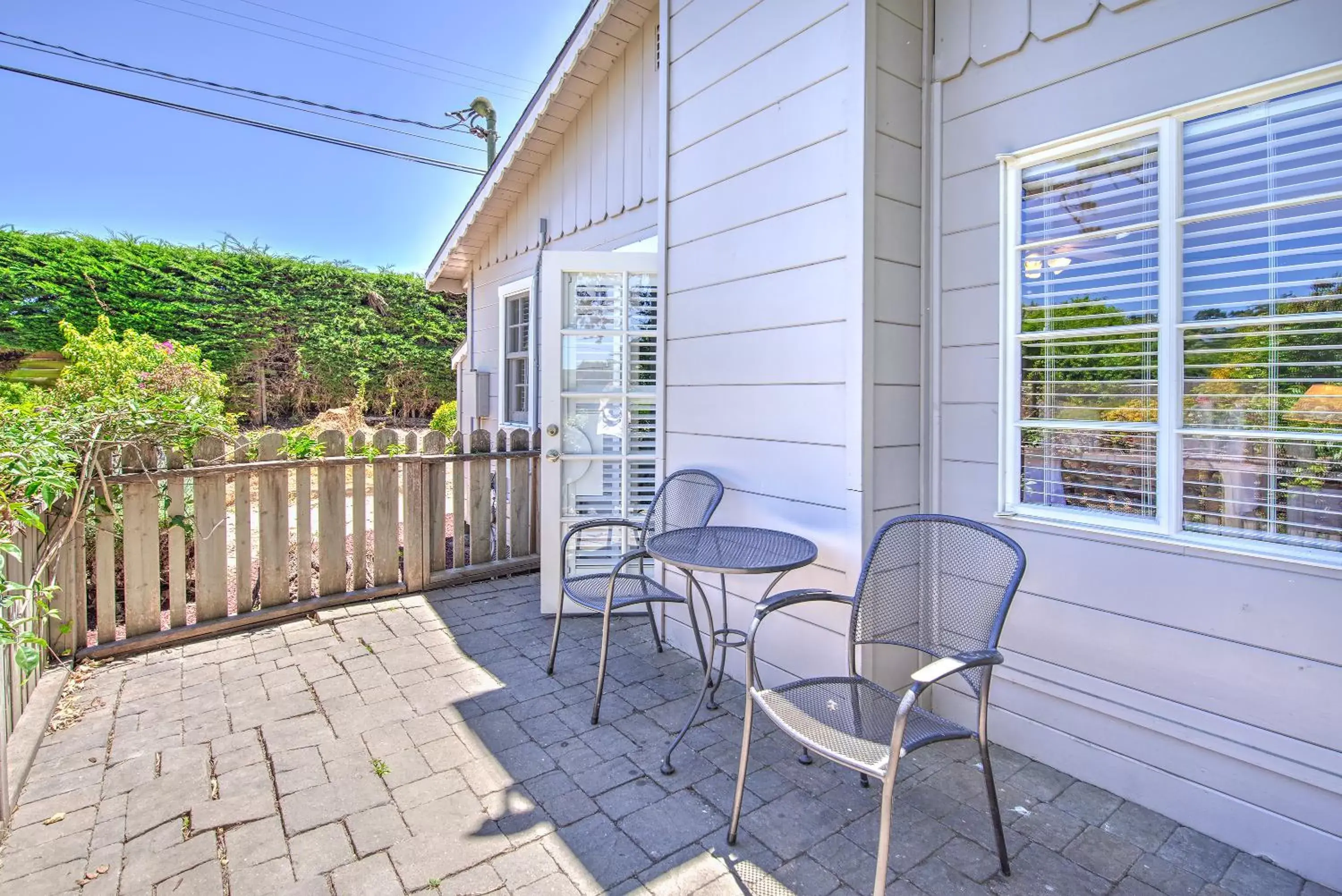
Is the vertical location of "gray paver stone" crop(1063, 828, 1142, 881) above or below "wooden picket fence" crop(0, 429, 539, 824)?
below

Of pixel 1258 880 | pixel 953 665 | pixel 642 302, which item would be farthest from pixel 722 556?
pixel 642 302

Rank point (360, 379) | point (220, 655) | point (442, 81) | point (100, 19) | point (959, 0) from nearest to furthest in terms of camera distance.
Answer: point (959, 0) → point (220, 655) → point (100, 19) → point (360, 379) → point (442, 81)

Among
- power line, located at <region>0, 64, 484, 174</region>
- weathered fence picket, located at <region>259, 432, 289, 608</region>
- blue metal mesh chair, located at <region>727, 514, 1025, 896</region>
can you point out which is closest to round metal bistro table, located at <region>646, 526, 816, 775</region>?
blue metal mesh chair, located at <region>727, 514, 1025, 896</region>

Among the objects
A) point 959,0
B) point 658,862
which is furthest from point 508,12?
point 658,862

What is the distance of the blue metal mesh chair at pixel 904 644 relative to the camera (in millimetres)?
1418

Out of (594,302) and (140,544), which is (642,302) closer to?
(594,302)

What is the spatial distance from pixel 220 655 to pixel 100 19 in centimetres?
967

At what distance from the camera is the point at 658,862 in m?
1.65

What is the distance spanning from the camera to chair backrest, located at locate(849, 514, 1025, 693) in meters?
1.75

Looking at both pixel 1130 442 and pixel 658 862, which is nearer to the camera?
pixel 658 862

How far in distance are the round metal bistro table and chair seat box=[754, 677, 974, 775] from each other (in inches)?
14.5

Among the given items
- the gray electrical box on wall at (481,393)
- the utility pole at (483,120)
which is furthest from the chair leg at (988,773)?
the utility pole at (483,120)

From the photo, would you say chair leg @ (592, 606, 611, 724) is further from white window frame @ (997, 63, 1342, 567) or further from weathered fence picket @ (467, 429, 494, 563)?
weathered fence picket @ (467, 429, 494, 563)

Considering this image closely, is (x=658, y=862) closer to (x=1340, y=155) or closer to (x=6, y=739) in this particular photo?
(x=6, y=739)
